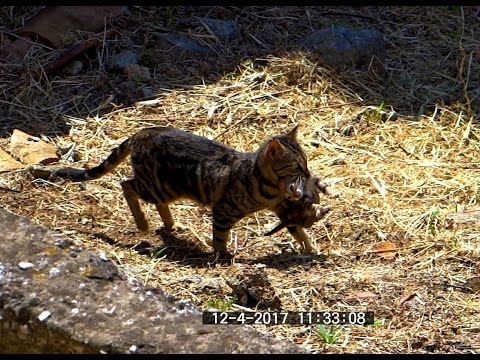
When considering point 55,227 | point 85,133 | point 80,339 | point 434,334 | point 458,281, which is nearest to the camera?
point 80,339

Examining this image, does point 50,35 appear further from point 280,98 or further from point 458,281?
point 458,281

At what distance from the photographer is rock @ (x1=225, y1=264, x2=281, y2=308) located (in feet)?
19.7

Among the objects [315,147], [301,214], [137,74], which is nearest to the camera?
[301,214]

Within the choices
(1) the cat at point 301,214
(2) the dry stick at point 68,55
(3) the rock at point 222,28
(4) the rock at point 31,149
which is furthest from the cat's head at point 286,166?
(3) the rock at point 222,28

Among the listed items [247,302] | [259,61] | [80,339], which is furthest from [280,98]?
[80,339]

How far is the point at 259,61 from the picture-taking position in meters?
9.82

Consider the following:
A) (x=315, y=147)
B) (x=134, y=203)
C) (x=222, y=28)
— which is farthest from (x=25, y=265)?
(x=222, y=28)

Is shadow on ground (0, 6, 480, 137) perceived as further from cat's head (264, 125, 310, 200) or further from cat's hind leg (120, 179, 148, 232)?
cat's head (264, 125, 310, 200)

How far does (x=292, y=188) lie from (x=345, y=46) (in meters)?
3.15

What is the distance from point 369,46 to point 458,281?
3792 millimetres

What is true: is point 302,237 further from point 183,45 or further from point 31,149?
point 183,45

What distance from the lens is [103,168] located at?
767 cm

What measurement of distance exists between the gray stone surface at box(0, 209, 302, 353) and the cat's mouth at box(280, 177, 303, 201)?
2.19 meters

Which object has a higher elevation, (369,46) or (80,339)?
(80,339)
